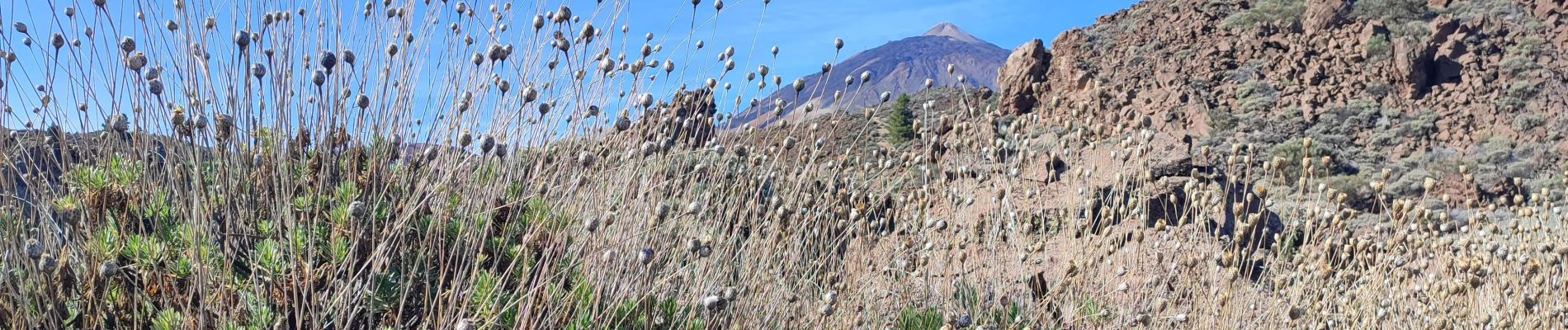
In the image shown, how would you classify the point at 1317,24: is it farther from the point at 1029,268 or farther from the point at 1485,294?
the point at 1029,268

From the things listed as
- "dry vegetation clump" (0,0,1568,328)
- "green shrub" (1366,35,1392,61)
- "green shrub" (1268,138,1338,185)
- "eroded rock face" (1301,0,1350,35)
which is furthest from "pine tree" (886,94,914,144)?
"dry vegetation clump" (0,0,1568,328)

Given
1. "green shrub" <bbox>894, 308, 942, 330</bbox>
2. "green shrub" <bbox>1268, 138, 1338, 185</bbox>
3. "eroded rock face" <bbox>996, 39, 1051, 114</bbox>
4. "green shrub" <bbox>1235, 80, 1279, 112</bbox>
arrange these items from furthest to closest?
1. "eroded rock face" <bbox>996, 39, 1051, 114</bbox>
2. "green shrub" <bbox>1235, 80, 1279, 112</bbox>
3. "green shrub" <bbox>1268, 138, 1338, 185</bbox>
4. "green shrub" <bbox>894, 308, 942, 330</bbox>

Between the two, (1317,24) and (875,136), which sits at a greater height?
(1317,24)

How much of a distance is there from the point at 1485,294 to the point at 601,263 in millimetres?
4174

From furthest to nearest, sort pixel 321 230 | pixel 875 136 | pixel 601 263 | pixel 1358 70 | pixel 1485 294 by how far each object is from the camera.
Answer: pixel 875 136 → pixel 1358 70 → pixel 1485 294 → pixel 321 230 → pixel 601 263

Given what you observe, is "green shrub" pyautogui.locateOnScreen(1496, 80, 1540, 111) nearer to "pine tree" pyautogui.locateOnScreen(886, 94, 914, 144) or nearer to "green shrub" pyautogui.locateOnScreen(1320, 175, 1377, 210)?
"green shrub" pyautogui.locateOnScreen(1320, 175, 1377, 210)

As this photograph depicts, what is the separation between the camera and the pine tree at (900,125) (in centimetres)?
1880

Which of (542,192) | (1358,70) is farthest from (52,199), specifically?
(1358,70)

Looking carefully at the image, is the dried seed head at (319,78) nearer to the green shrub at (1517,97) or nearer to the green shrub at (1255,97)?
the green shrub at (1255,97)

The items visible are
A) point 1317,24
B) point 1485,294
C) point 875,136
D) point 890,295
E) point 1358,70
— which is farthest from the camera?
point 875,136

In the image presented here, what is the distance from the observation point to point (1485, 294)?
175 inches

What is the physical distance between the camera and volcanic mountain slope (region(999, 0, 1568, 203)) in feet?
48.7

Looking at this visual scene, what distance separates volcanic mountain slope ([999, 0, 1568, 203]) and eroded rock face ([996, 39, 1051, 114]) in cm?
4

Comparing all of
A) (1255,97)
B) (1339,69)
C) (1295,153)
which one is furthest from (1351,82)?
(1295,153)
